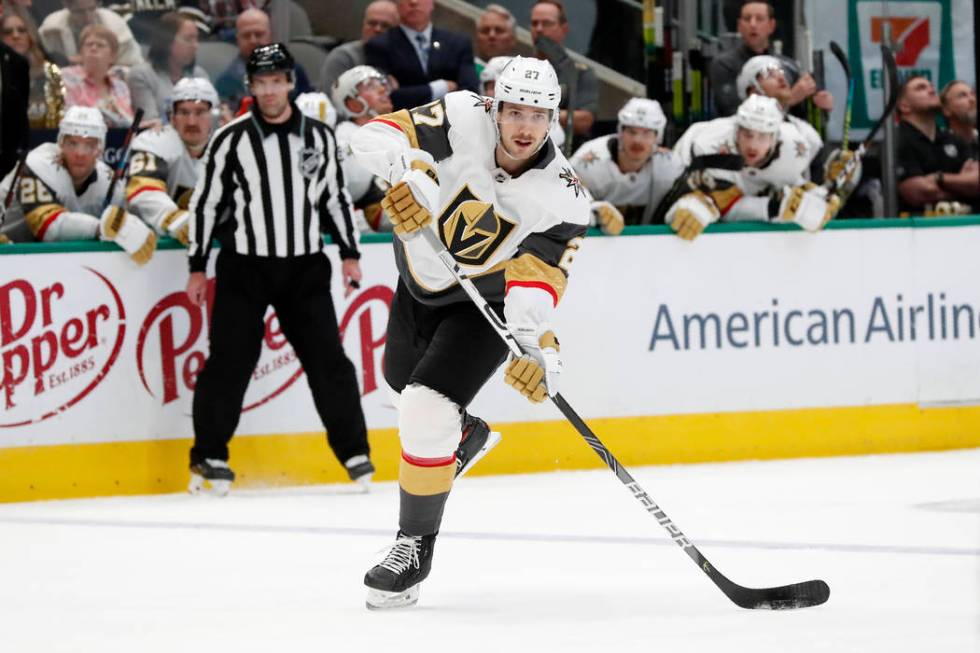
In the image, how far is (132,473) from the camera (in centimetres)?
594

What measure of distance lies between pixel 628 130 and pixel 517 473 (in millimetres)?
1404

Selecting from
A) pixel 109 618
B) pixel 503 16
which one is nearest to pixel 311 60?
pixel 503 16

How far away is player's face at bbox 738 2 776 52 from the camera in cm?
707

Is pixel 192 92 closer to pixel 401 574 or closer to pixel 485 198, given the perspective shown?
pixel 485 198

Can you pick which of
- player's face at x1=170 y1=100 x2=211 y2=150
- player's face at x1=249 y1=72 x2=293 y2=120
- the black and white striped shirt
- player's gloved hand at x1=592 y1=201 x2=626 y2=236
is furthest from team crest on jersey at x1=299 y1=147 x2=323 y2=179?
player's gloved hand at x1=592 y1=201 x2=626 y2=236

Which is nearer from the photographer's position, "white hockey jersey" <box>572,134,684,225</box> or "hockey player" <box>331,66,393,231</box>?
"hockey player" <box>331,66,393,231</box>

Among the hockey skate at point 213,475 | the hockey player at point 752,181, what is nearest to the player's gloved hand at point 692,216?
the hockey player at point 752,181

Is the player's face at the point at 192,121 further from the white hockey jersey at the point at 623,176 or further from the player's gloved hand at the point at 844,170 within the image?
the player's gloved hand at the point at 844,170

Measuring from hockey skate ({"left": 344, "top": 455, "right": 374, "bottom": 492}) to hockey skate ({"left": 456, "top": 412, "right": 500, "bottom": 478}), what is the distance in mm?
1295

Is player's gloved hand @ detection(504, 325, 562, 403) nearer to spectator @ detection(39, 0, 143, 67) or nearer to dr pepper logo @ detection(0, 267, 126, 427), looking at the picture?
dr pepper logo @ detection(0, 267, 126, 427)

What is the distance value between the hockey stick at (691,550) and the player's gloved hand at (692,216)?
2.52 m

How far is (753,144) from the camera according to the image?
6.54 metres

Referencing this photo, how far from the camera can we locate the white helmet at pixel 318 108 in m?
6.39

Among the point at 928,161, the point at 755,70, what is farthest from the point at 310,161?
the point at 928,161
